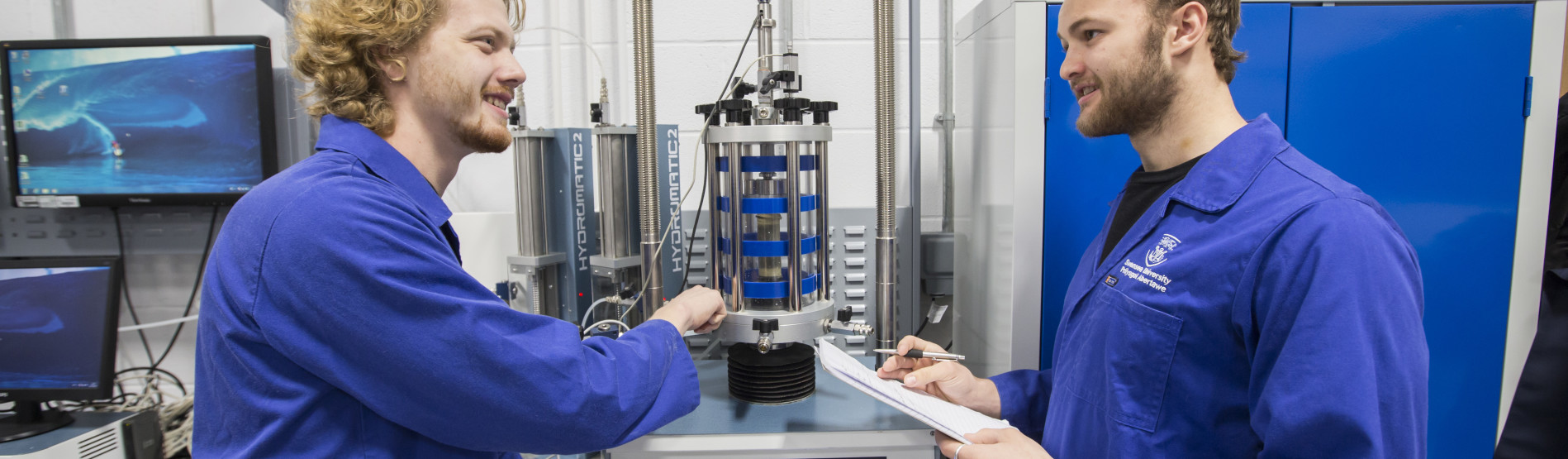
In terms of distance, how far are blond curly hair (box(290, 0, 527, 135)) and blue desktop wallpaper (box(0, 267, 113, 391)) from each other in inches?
43.7

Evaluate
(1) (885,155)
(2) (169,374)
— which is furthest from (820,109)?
(2) (169,374)

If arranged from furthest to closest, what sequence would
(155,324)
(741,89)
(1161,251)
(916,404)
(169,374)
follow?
1. (169,374)
2. (155,324)
3. (741,89)
4. (916,404)
5. (1161,251)

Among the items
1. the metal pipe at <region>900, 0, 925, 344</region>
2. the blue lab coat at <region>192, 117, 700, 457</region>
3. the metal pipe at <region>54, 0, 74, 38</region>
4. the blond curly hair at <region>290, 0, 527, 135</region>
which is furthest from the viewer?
the metal pipe at <region>54, 0, 74, 38</region>

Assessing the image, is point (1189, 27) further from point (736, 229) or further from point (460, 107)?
point (460, 107)

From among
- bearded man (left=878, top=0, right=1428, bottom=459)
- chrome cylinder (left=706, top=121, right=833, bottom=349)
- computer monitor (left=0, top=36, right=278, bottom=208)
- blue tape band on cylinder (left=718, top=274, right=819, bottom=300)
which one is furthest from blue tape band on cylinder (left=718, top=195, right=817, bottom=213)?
computer monitor (left=0, top=36, right=278, bottom=208)

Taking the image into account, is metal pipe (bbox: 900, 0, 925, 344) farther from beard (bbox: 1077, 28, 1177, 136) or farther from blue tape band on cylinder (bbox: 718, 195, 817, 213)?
beard (bbox: 1077, 28, 1177, 136)

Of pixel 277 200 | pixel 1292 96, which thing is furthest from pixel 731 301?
pixel 1292 96

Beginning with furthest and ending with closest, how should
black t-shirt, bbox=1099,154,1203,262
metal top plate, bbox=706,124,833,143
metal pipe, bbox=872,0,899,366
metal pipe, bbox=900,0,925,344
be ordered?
metal pipe, bbox=900,0,925,344 < metal pipe, bbox=872,0,899,366 < metal top plate, bbox=706,124,833,143 < black t-shirt, bbox=1099,154,1203,262

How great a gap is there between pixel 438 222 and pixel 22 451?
129 centimetres

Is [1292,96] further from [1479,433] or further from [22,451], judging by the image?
[22,451]

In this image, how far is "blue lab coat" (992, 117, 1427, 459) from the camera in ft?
2.32

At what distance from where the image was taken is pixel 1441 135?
1.22m

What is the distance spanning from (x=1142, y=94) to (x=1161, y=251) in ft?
0.69

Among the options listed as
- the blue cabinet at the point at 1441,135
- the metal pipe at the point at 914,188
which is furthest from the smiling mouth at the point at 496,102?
the blue cabinet at the point at 1441,135
